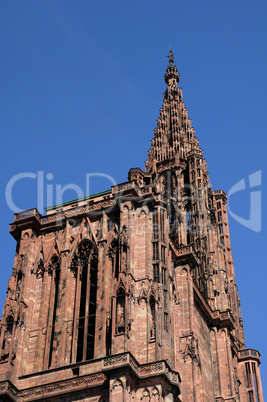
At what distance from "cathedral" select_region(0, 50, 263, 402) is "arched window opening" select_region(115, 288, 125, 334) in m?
0.06

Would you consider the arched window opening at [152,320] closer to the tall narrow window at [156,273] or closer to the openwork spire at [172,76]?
the tall narrow window at [156,273]

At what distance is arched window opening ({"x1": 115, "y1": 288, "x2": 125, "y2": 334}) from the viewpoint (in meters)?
43.8

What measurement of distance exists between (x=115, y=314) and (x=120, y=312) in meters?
0.29

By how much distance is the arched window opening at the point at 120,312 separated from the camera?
144 feet

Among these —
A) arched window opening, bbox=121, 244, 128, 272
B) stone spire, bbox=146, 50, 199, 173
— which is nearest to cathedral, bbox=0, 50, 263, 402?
arched window opening, bbox=121, 244, 128, 272

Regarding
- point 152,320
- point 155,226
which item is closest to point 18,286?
point 155,226

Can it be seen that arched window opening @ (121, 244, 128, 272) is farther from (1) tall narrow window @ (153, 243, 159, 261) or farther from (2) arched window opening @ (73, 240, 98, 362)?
(2) arched window opening @ (73, 240, 98, 362)

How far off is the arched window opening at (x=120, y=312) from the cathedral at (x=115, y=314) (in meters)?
0.06

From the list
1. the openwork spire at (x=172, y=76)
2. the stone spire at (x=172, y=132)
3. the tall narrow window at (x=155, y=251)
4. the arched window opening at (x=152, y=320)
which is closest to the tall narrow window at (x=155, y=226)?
the tall narrow window at (x=155, y=251)

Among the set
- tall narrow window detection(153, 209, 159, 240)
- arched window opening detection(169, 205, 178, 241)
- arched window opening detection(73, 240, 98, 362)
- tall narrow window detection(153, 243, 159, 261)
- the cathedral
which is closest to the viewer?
the cathedral

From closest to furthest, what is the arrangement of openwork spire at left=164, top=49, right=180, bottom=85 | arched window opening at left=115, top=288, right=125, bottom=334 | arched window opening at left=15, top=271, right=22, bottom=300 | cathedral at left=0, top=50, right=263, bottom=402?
cathedral at left=0, top=50, right=263, bottom=402
arched window opening at left=115, top=288, right=125, bottom=334
arched window opening at left=15, top=271, right=22, bottom=300
openwork spire at left=164, top=49, right=180, bottom=85

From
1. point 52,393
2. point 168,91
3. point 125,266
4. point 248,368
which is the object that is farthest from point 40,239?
point 168,91

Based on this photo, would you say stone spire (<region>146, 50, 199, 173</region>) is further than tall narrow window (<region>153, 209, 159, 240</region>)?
Yes

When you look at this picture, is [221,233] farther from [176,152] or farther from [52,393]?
[52,393]
